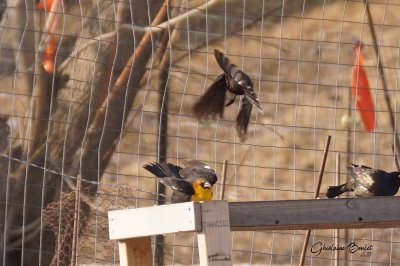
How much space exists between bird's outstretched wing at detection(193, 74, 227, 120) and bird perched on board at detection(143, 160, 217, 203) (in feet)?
4.20

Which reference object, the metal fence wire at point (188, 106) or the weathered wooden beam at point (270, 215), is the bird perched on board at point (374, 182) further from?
the metal fence wire at point (188, 106)

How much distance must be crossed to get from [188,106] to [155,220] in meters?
3.37

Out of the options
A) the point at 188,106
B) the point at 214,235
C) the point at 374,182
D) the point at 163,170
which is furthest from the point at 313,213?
the point at 188,106

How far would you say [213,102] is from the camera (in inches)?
206

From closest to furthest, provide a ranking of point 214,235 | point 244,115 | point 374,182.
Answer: point 214,235 → point 374,182 → point 244,115

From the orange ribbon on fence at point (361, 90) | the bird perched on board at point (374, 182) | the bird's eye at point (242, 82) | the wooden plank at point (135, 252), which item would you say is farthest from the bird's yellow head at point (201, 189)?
the orange ribbon on fence at point (361, 90)

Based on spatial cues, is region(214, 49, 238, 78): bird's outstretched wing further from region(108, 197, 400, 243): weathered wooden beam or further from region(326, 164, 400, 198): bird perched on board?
region(108, 197, 400, 243): weathered wooden beam

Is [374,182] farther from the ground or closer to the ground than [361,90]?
closer to the ground

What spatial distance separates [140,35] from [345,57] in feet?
4.11

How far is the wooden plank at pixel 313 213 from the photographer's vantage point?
2.94m

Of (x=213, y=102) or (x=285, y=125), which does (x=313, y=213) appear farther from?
(x=285, y=125)

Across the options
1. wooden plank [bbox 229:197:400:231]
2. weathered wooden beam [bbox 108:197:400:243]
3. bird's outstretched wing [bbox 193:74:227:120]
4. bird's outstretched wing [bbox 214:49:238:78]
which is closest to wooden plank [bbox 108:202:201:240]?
weathered wooden beam [bbox 108:197:400:243]

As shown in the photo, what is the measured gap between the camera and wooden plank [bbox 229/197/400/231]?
2.94m

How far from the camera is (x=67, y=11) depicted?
6.46 metres
